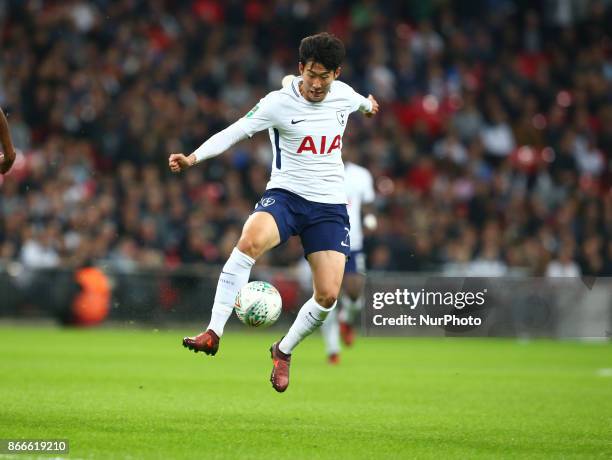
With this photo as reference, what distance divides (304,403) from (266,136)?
12.5 meters

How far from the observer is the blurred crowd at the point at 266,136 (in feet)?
67.2

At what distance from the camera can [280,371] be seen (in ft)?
28.6

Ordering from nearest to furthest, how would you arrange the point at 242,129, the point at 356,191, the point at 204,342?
1. the point at 204,342
2. the point at 242,129
3. the point at 356,191

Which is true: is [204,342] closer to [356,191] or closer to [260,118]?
[260,118]

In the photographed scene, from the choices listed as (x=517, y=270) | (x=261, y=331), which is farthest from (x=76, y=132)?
(x=517, y=270)

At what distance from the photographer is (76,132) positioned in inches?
834

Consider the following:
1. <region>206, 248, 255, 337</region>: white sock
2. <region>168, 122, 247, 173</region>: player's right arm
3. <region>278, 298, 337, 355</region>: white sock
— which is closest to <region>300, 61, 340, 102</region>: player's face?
<region>168, 122, 247, 173</region>: player's right arm

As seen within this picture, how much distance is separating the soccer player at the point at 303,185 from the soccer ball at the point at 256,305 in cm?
7

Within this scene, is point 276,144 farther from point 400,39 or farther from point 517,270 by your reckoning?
point 400,39

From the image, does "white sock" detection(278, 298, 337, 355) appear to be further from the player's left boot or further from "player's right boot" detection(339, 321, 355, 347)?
"player's right boot" detection(339, 321, 355, 347)

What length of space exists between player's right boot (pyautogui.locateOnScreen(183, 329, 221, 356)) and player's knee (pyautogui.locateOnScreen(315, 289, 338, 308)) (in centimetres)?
93

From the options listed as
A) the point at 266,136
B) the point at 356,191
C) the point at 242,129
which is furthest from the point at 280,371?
the point at 266,136

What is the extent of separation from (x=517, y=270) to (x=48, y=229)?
8204 millimetres

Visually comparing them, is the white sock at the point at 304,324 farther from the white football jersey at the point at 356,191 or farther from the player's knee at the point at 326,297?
the white football jersey at the point at 356,191
